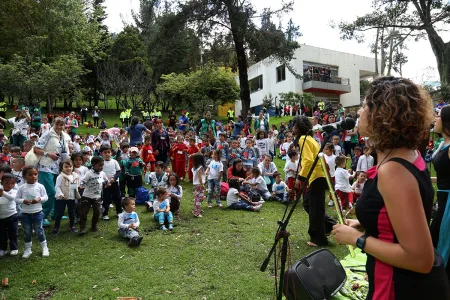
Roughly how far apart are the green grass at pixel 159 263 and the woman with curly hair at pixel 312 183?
0.99 feet

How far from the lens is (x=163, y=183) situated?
909 cm

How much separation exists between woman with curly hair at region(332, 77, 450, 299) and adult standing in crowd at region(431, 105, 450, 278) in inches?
46.7

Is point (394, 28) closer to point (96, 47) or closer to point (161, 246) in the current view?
point (161, 246)

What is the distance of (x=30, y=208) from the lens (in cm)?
575

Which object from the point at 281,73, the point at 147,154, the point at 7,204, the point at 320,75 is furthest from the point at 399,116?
the point at 281,73

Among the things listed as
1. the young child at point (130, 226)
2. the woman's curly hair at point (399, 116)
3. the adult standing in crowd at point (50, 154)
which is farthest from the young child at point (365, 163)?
the woman's curly hair at point (399, 116)

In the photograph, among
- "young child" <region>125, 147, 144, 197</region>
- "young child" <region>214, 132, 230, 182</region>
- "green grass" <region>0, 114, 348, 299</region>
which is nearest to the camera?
"green grass" <region>0, 114, 348, 299</region>

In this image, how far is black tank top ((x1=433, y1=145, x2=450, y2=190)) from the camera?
9.82ft

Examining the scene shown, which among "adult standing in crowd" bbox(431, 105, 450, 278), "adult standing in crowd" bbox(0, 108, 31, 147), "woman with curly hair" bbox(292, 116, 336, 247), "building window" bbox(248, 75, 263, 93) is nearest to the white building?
"building window" bbox(248, 75, 263, 93)

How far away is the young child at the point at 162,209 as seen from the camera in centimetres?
734

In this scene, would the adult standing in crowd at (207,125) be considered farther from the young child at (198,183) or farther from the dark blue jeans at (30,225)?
the dark blue jeans at (30,225)

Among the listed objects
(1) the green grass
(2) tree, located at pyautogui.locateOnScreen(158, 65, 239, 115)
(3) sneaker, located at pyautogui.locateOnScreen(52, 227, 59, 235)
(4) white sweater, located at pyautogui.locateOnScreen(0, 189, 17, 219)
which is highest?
(2) tree, located at pyautogui.locateOnScreen(158, 65, 239, 115)

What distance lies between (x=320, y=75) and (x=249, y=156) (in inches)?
1068

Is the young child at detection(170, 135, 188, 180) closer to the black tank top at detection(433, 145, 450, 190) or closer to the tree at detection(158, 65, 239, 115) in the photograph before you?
the black tank top at detection(433, 145, 450, 190)
